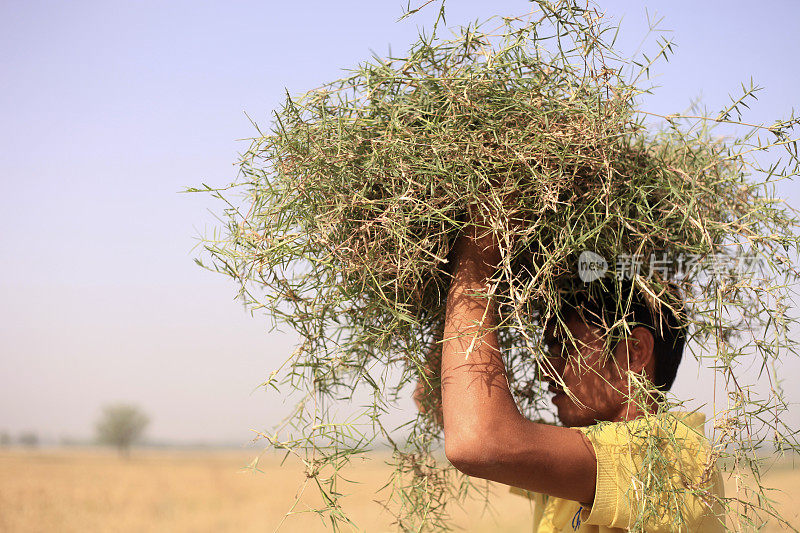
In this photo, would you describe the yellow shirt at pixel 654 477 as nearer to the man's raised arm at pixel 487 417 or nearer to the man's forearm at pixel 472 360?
the man's raised arm at pixel 487 417

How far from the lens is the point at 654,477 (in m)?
1.16

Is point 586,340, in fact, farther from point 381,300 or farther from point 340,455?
point 340,455

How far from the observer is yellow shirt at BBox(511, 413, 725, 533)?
116 centimetres

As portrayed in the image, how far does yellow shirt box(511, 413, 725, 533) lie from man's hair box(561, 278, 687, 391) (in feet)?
0.39

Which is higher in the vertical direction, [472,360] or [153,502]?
[472,360]

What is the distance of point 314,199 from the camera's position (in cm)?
133

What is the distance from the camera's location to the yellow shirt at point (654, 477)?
116 cm

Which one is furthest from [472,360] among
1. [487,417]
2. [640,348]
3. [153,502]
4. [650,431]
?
[153,502]

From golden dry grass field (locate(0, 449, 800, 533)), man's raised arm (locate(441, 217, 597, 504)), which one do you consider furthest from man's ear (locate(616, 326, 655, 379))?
golden dry grass field (locate(0, 449, 800, 533))

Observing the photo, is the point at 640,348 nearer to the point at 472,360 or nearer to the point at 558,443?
the point at 558,443

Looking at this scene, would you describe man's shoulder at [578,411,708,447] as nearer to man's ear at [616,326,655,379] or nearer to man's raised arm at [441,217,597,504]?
man's raised arm at [441,217,597,504]

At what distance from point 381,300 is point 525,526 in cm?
1480

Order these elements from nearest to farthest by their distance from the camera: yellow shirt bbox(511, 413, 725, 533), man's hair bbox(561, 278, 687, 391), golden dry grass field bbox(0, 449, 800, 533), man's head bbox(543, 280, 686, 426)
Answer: yellow shirt bbox(511, 413, 725, 533)
man's hair bbox(561, 278, 687, 391)
man's head bbox(543, 280, 686, 426)
golden dry grass field bbox(0, 449, 800, 533)

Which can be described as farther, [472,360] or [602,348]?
[602,348]
